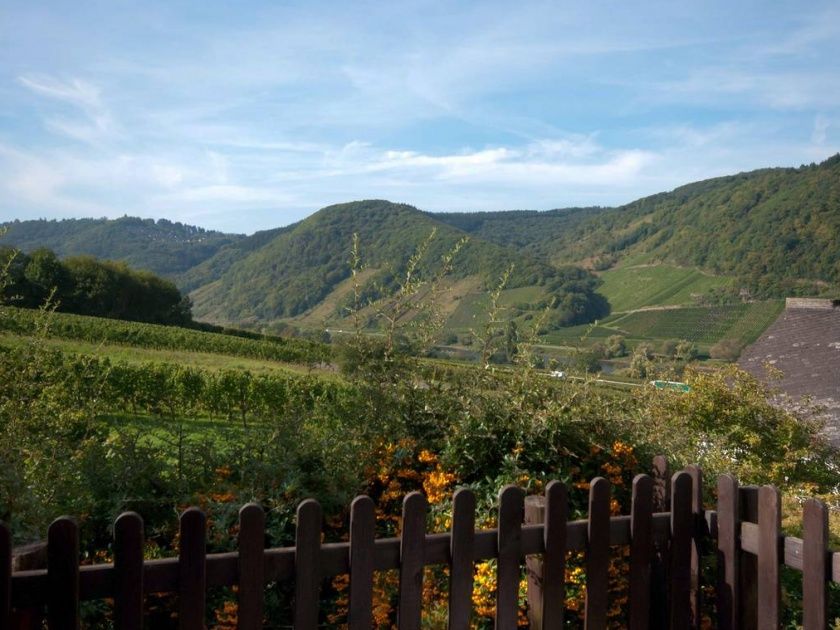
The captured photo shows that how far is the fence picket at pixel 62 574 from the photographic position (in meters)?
2.08

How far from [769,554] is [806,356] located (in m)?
15.1

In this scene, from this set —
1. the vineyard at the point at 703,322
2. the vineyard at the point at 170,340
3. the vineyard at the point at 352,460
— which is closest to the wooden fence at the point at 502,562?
the vineyard at the point at 352,460

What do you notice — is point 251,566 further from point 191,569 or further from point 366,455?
point 366,455

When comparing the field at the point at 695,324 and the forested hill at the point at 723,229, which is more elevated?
the forested hill at the point at 723,229

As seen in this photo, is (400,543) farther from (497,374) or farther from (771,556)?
(497,374)

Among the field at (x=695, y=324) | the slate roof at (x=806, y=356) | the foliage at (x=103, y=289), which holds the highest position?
the foliage at (x=103, y=289)

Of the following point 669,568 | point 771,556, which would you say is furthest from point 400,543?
point 771,556

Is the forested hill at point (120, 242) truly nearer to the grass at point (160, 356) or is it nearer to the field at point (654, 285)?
the field at point (654, 285)

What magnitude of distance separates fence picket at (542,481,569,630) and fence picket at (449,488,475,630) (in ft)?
1.10

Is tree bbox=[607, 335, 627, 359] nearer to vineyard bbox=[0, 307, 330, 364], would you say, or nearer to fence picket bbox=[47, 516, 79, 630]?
fence picket bbox=[47, 516, 79, 630]

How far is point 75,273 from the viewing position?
53812mm

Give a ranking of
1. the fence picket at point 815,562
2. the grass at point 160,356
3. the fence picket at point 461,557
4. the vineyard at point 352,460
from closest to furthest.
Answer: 1. the fence picket at point 461,557
2. the fence picket at point 815,562
3. the vineyard at point 352,460
4. the grass at point 160,356

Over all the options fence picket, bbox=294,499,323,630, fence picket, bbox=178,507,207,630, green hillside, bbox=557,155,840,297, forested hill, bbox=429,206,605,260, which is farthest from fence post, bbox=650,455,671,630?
forested hill, bbox=429,206,605,260

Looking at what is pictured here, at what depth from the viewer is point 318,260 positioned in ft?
430
